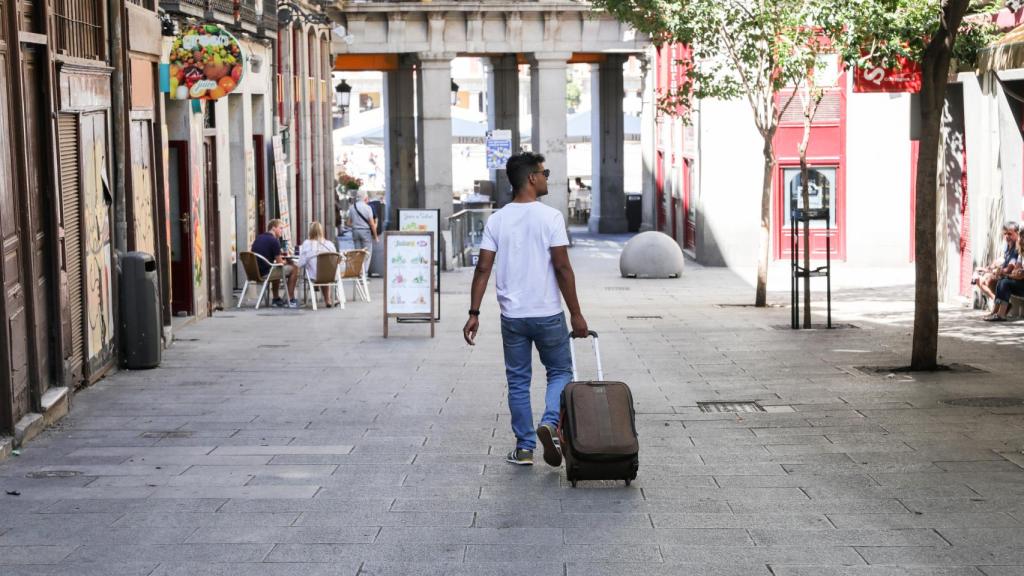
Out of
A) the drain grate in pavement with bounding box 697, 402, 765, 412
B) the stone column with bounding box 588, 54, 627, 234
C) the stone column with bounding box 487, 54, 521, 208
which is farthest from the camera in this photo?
the stone column with bounding box 487, 54, 521, 208

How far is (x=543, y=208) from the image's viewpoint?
909 cm

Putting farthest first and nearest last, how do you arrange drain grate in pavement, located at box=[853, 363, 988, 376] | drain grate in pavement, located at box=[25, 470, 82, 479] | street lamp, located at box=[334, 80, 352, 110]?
street lamp, located at box=[334, 80, 352, 110]
drain grate in pavement, located at box=[853, 363, 988, 376]
drain grate in pavement, located at box=[25, 470, 82, 479]

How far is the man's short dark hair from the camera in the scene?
905 cm

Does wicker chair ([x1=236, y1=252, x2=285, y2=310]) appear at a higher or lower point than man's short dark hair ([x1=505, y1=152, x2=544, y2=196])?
lower

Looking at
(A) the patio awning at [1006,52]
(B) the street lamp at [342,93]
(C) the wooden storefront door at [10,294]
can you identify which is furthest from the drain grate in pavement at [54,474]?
(B) the street lamp at [342,93]

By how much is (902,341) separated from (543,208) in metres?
8.29

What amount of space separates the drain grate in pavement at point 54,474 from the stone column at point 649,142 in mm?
31070

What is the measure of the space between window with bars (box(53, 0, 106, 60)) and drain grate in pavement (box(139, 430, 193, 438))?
345 centimetres

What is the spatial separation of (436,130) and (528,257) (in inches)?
A: 1185

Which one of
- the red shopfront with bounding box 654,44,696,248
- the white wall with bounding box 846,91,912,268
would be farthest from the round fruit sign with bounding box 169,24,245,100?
the red shopfront with bounding box 654,44,696,248

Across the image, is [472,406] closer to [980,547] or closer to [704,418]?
[704,418]

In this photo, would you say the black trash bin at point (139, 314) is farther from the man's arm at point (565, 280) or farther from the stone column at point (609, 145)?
the stone column at point (609, 145)

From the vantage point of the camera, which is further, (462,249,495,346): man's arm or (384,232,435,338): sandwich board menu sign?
(384,232,435,338): sandwich board menu sign

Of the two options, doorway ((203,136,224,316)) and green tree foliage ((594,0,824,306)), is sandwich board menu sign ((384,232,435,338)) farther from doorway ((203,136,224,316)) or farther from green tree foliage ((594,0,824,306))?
green tree foliage ((594,0,824,306))
